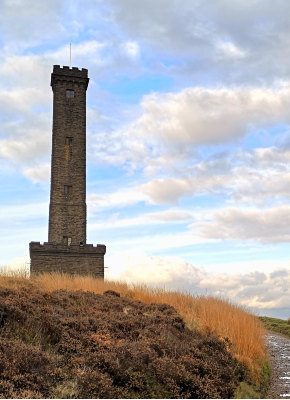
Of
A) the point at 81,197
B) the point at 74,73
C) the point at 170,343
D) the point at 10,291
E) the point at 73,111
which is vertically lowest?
the point at 170,343

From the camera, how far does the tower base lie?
95.8ft

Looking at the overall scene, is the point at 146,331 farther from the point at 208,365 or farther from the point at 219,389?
the point at 219,389

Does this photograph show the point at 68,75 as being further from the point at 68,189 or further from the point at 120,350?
the point at 120,350

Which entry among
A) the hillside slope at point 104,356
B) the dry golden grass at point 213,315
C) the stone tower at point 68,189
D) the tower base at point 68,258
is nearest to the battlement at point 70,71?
the stone tower at point 68,189

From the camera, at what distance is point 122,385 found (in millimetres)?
7125

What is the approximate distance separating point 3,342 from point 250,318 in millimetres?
8005

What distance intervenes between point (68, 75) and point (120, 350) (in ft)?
101

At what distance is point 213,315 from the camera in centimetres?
1266

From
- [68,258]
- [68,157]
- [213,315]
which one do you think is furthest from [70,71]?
[213,315]

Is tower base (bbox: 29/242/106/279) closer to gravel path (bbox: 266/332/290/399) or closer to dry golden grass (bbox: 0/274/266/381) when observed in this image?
dry golden grass (bbox: 0/274/266/381)

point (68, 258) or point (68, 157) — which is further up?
point (68, 157)

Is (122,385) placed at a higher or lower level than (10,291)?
lower

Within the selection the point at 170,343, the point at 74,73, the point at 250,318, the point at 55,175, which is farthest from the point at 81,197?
the point at 170,343

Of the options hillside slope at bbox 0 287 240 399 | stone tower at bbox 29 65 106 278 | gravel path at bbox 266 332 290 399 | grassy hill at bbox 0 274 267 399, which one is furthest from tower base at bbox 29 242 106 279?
hillside slope at bbox 0 287 240 399
